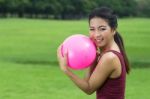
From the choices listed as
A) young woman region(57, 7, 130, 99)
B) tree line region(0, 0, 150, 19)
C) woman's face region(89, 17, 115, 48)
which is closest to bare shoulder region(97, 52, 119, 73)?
young woman region(57, 7, 130, 99)

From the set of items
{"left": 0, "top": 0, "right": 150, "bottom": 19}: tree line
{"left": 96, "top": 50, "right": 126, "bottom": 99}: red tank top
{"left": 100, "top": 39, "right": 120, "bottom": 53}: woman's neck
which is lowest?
{"left": 0, "top": 0, "right": 150, "bottom": 19}: tree line

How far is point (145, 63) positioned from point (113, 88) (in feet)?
50.9

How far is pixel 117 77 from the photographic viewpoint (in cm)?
352

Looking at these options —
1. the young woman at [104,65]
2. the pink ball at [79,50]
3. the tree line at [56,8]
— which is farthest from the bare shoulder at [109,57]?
the tree line at [56,8]

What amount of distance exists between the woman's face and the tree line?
91669 mm

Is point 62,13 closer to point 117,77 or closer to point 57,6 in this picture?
point 57,6

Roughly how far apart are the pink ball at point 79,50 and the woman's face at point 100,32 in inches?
2.3

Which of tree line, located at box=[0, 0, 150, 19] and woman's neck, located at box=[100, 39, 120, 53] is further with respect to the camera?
tree line, located at box=[0, 0, 150, 19]

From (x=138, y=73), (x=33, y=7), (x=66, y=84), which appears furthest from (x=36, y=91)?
(x=33, y=7)

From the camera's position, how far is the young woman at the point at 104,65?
3504mm

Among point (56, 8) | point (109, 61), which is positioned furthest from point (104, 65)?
point (56, 8)

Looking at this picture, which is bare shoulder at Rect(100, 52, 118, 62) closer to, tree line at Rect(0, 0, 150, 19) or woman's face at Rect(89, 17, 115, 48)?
woman's face at Rect(89, 17, 115, 48)

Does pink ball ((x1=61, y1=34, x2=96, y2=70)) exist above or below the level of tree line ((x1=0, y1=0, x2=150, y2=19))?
above

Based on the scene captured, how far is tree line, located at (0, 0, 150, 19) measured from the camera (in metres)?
99.6
